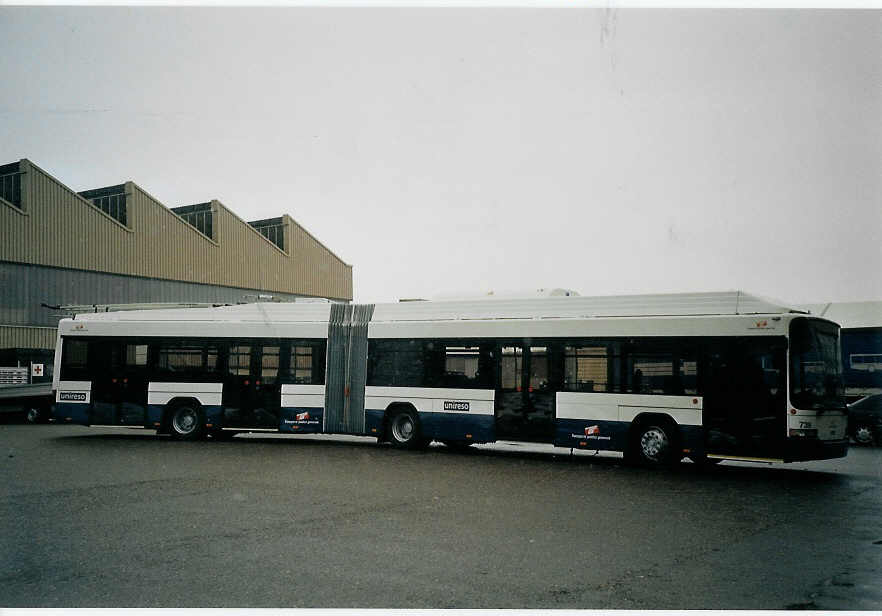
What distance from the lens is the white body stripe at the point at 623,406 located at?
13375 mm

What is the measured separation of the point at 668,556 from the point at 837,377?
7.31 metres

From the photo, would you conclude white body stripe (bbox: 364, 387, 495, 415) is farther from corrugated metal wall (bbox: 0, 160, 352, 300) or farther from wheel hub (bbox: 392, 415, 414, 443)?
corrugated metal wall (bbox: 0, 160, 352, 300)

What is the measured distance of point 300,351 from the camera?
17.5 m

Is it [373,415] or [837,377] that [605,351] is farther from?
[373,415]

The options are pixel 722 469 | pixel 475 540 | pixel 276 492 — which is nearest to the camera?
pixel 475 540

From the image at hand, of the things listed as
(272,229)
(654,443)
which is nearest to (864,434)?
(654,443)

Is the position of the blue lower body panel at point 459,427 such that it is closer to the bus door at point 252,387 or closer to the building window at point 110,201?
the bus door at point 252,387

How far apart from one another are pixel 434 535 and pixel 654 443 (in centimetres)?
663

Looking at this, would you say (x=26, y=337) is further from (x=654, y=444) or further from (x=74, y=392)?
(x=654, y=444)

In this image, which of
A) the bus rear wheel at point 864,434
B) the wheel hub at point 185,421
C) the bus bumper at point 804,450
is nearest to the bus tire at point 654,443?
the bus bumper at point 804,450

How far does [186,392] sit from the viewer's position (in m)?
18.1

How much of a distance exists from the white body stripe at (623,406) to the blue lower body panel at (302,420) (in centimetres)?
→ 531

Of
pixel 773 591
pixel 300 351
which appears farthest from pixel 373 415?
pixel 773 591

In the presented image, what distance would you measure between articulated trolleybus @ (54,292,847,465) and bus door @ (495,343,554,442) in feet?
0.09
